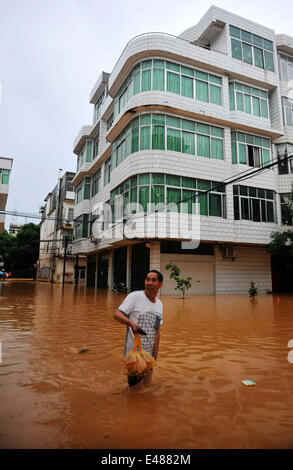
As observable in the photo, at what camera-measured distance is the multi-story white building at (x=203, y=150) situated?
18000 millimetres

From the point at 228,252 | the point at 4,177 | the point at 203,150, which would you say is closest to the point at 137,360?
→ the point at 203,150

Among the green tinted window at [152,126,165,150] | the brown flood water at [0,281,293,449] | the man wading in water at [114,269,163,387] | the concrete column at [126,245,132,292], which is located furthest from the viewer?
the concrete column at [126,245,132,292]

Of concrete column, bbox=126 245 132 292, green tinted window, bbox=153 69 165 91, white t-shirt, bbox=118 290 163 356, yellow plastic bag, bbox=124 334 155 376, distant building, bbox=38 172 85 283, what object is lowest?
yellow plastic bag, bbox=124 334 155 376

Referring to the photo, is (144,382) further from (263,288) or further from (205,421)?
(263,288)

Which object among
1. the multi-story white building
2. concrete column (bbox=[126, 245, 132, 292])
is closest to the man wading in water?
the multi-story white building

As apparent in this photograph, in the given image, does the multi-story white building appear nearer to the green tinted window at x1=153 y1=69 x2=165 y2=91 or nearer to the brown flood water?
the green tinted window at x1=153 y1=69 x2=165 y2=91

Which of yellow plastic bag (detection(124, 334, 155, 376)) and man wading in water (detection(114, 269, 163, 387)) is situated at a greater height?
man wading in water (detection(114, 269, 163, 387))

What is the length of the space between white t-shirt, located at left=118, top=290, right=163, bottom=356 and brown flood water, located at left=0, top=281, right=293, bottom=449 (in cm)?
51

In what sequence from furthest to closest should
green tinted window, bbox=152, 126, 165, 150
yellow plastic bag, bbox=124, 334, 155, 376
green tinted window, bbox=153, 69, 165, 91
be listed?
green tinted window, bbox=153, 69, 165, 91 → green tinted window, bbox=152, 126, 165, 150 → yellow plastic bag, bbox=124, 334, 155, 376

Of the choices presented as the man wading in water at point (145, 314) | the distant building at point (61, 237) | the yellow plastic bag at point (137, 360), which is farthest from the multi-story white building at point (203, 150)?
the distant building at point (61, 237)

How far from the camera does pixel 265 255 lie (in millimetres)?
21922

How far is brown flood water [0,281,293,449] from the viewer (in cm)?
227

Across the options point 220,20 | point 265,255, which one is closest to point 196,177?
point 265,255

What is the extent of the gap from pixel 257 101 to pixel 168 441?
23.6 m
